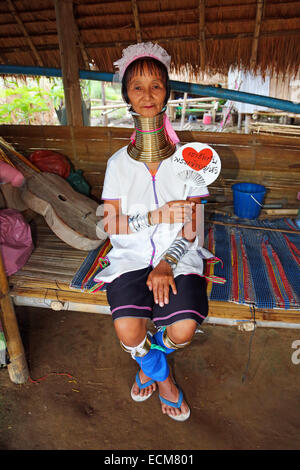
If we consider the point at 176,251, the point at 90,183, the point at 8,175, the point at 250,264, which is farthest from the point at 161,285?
the point at 90,183

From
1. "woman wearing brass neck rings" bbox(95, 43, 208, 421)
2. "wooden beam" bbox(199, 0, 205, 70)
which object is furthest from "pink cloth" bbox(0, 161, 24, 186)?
"wooden beam" bbox(199, 0, 205, 70)

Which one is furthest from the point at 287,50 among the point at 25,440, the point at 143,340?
the point at 25,440

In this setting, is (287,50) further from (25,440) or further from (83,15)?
(25,440)

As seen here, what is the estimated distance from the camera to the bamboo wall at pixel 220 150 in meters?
3.35

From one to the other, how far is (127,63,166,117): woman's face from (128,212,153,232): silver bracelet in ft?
2.02

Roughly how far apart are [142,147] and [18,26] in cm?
314

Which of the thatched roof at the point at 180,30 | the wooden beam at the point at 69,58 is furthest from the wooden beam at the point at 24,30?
the wooden beam at the point at 69,58

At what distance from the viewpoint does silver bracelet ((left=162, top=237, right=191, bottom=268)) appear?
1.94 m

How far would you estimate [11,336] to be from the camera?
2184 millimetres

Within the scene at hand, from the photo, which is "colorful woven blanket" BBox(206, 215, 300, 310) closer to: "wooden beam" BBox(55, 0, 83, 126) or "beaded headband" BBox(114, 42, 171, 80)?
"beaded headband" BBox(114, 42, 171, 80)

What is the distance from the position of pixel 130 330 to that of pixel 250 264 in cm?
119

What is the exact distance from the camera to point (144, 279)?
1.96 m

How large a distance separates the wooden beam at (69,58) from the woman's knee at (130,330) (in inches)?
105
